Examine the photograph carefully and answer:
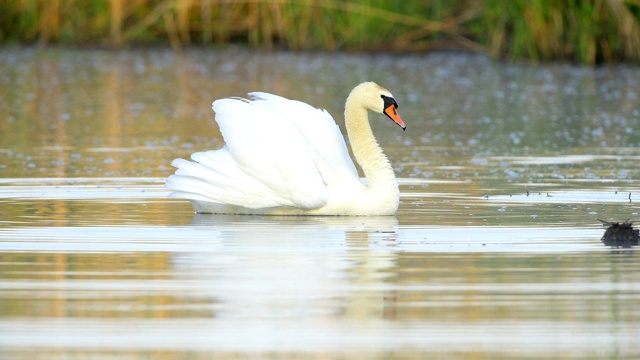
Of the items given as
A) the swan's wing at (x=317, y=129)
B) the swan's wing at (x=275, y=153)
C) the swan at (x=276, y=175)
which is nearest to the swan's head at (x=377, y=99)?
the swan at (x=276, y=175)

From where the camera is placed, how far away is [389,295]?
707cm

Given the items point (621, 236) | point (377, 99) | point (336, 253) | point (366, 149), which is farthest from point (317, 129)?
point (621, 236)

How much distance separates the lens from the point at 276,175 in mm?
10188

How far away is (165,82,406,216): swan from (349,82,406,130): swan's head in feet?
0.49

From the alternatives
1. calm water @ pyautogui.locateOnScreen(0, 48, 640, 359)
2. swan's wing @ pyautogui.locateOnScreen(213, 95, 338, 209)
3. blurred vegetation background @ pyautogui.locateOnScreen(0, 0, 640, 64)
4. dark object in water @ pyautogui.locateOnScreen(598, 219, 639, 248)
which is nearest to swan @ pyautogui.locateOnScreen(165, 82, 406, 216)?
swan's wing @ pyautogui.locateOnScreen(213, 95, 338, 209)

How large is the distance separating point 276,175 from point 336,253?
179cm

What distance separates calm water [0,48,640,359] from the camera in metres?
6.12

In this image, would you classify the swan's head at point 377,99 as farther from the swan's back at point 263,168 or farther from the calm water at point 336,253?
the calm water at point 336,253

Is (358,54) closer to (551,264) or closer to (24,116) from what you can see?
(24,116)

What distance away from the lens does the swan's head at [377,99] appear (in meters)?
10.9

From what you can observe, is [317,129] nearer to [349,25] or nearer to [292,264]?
[292,264]

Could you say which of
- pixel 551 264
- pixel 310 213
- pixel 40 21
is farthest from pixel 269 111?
pixel 40 21

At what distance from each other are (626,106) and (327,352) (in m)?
15.1

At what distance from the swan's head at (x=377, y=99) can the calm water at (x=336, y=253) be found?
694 millimetres
